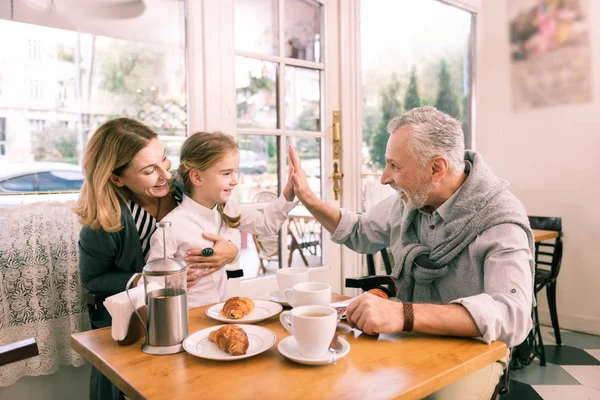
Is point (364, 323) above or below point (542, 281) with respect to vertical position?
above

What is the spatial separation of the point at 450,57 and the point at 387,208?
264 centimetres

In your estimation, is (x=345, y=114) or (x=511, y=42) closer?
(x=345, y=114)

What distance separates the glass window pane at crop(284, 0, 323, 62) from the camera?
281 centimetres

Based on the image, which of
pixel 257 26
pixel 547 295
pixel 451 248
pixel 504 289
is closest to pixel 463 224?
pixel 451 248

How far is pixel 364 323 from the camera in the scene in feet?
3.56

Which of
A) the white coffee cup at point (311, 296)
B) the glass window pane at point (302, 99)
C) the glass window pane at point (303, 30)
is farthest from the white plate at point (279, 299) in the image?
the glass window pane at point (303, 30)

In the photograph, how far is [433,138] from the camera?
146cm

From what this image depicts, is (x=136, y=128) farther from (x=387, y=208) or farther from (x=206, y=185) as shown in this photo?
(x=387, y=208)

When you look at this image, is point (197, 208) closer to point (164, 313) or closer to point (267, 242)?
point (164, 313)

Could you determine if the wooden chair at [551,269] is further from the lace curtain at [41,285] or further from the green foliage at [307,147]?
the lace curtain at [41,285]

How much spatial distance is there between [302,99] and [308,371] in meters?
2.20

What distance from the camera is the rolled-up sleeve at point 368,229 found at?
1.81m

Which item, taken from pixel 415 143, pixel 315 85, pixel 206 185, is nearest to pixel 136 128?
pixel 206 185

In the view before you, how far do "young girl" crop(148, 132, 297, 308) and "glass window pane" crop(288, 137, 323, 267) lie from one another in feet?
3.87
